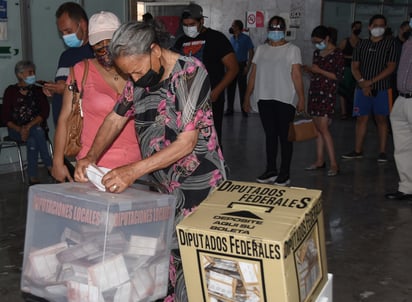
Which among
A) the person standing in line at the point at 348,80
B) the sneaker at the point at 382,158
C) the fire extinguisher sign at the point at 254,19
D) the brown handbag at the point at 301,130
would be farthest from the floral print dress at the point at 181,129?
the fire extinguisher sign at the point at 254,19

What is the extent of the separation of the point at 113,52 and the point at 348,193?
14.6ft

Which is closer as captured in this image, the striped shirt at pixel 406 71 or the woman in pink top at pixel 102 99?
the woman in pink top at pixel 102 99

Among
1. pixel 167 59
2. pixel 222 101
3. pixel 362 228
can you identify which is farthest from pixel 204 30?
pixel 167 59

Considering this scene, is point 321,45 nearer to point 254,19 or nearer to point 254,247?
point 254,19

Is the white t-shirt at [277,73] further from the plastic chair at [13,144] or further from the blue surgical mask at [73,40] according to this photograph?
the blue surgical mask at [73,40]

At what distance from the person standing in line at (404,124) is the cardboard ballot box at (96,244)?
3928mm

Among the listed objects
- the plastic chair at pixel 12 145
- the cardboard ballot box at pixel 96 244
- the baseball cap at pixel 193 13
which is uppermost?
the baseball cap at pixel 193 13

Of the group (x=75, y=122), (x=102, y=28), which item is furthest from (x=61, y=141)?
(x=102, y=28)

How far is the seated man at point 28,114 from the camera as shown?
6.41 meters

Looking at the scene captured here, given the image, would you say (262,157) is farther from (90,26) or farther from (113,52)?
(113,52)

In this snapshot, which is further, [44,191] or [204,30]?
[204,30]

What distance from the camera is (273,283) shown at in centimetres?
179

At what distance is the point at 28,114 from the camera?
6.49 meters

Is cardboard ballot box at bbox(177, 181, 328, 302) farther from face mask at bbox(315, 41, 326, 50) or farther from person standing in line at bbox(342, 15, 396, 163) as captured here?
person standing in line at bbox(342, 15, 396, 163)
